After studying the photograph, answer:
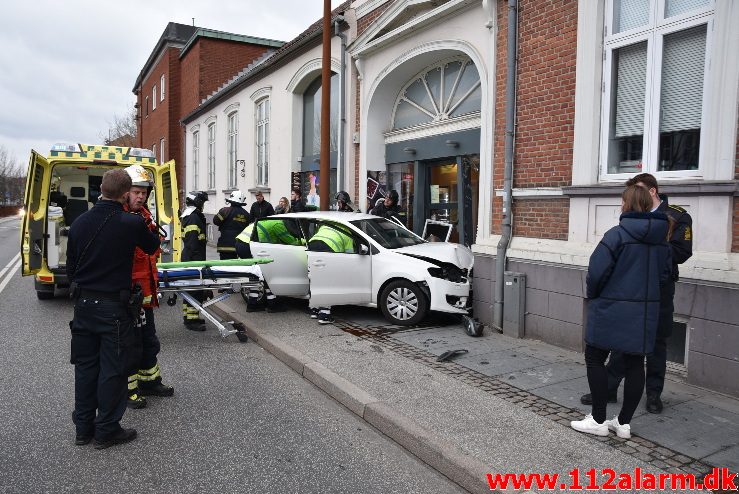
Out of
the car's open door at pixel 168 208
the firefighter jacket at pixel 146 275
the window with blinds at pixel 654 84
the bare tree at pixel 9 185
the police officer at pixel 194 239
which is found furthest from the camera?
the bare tree at pixel 9 185

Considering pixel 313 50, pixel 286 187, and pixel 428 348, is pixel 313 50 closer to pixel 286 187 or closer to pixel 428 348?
pixel 286 187

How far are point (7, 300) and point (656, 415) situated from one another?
991 centimetres

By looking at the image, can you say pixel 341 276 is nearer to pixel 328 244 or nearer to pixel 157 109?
pixel 328 244

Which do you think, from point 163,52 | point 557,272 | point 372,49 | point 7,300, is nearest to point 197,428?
point 557,272

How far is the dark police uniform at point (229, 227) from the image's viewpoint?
8.53 meters

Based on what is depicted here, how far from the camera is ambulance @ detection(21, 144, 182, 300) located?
355 inches

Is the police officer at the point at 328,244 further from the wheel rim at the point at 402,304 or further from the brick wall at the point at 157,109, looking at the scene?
the brick wall at the point at 157,109

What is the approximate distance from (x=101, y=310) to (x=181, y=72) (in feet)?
82.3

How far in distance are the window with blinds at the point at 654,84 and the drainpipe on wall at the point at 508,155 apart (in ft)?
4.03

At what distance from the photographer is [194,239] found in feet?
25.7

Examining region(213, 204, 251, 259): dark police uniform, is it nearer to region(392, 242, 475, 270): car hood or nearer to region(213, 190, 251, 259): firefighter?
region(213, 190, 251, 259): firefighter

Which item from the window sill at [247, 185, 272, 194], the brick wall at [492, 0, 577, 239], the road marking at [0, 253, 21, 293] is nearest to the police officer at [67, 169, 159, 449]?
the brick wall at [492, 0, 577, 239]

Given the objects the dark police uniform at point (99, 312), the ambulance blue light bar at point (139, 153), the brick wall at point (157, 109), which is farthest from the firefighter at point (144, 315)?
the brick wall at point (157, 109)

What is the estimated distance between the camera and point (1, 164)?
74625 mm
